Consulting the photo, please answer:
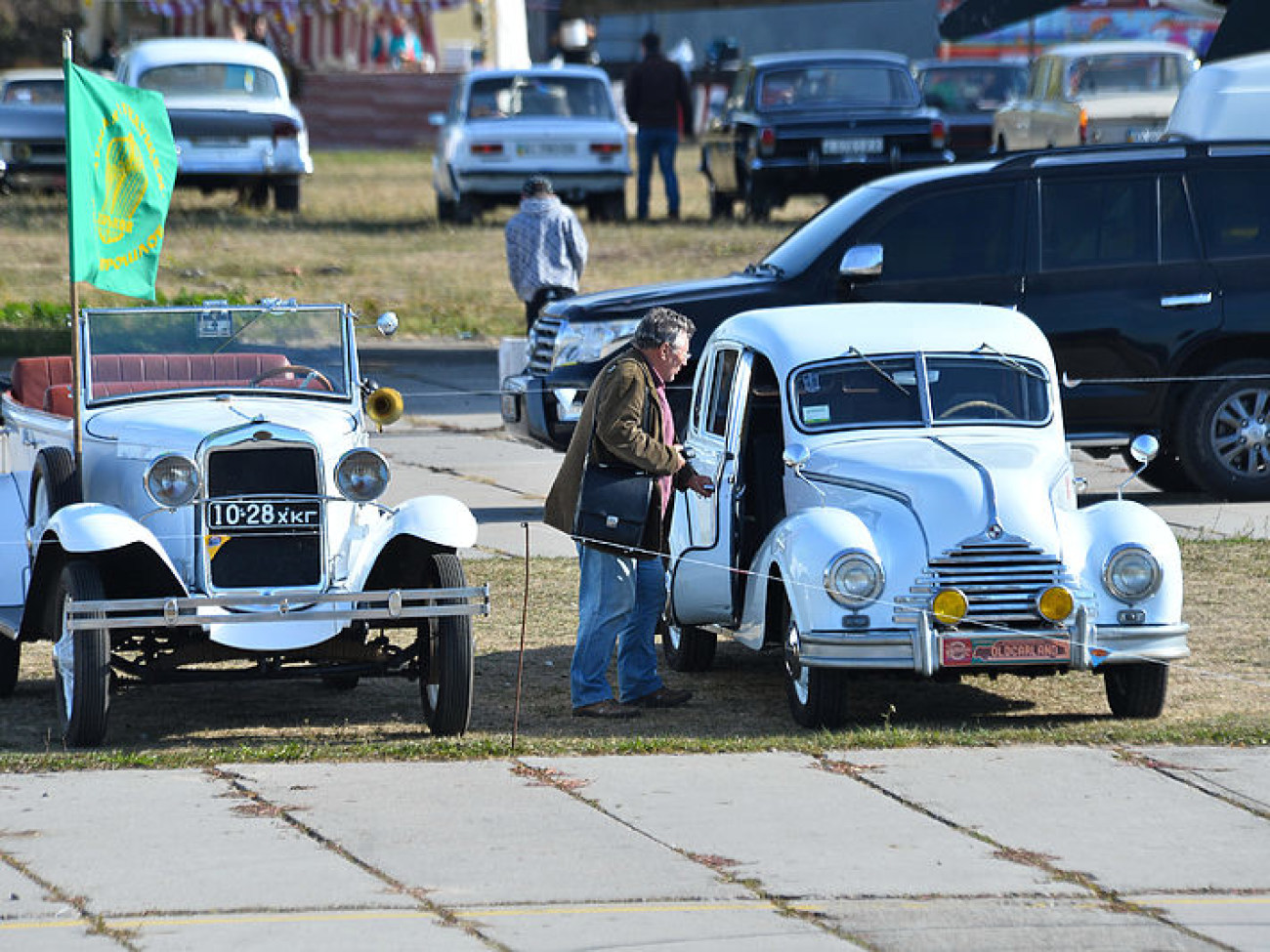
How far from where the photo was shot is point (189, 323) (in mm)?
9828

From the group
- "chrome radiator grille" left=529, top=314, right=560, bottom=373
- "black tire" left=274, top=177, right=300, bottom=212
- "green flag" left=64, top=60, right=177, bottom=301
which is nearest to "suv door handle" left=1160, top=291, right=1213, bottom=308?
"chrome radiator grille" left=529, top=314, right=560, bottom=373

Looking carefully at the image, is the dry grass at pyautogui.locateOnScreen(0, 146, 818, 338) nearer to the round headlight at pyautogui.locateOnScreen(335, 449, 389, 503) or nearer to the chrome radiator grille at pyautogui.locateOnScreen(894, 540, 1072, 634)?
the round headlight at pyautogui.locateOnScreen(335, 449, 389, 503)

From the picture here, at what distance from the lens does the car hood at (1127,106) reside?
25.9 meters

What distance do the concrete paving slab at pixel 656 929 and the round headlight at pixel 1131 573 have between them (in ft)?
8.72

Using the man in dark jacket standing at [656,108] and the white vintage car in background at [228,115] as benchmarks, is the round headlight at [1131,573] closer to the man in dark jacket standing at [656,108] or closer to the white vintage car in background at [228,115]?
the white vintage car in background at [228,115]

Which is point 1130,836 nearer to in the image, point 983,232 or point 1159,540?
point 1159,540

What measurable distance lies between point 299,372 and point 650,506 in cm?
181

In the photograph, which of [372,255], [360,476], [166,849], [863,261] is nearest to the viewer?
[166,849]

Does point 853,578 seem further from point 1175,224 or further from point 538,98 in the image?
point 538,98

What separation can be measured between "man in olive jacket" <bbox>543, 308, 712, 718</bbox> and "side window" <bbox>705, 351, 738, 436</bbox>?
858 millimetres

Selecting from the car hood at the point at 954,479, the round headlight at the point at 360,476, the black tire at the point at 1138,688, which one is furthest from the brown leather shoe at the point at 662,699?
the black tire at the point at 1138,688

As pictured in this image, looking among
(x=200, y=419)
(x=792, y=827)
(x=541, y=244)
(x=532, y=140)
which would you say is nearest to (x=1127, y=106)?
(x=532, y=140)

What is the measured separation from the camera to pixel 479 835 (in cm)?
700

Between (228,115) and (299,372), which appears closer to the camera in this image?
(299,372)
